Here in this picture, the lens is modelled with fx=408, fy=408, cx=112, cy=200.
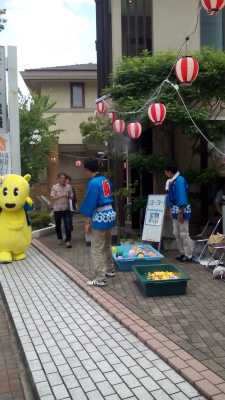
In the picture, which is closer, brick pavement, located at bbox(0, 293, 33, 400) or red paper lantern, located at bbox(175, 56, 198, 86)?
brick pavement, located at bbox(0, 293, 33, 400)

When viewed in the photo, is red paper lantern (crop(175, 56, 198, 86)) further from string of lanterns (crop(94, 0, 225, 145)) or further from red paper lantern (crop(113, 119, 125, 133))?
red paper lantern (crop(113, 119, 125, 133))

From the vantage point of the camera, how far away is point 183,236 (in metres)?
7.86

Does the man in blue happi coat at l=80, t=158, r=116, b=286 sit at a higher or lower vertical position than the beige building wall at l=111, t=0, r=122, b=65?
lower

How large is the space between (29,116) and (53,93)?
6637 millimetres

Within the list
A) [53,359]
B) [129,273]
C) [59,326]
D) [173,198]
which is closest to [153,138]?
[173,198]

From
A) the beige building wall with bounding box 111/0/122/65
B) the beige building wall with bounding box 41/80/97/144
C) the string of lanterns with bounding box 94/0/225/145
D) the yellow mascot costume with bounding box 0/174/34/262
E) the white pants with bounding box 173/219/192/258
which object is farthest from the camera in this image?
the beige building wall with bounding box 41/80/97/144

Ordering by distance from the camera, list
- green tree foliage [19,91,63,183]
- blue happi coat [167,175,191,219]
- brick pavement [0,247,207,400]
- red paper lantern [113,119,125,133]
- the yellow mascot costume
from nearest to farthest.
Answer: brick pavement [0,247,207,400] < blue happi coat [167,175,191,219] < the yellow mascot costume < red paper lantern [113,119,125,133] < green tree foliage [19,91,63,183]

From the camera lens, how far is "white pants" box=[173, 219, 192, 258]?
7.86 meters

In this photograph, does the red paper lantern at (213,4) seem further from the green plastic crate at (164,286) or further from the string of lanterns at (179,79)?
the green plastic crate at (164,286)

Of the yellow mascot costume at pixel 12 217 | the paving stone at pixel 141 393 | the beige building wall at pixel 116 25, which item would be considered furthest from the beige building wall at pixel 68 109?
the paving stone at pixel 141 393

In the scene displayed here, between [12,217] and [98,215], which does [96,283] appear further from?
[12,217]

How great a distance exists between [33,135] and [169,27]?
674 cm

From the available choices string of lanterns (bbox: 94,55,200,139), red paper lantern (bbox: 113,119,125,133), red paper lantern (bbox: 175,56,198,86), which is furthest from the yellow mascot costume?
red paper lantern (bbox: 175,56,198,86)

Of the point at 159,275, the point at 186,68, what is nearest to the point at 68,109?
the point at 186,68
